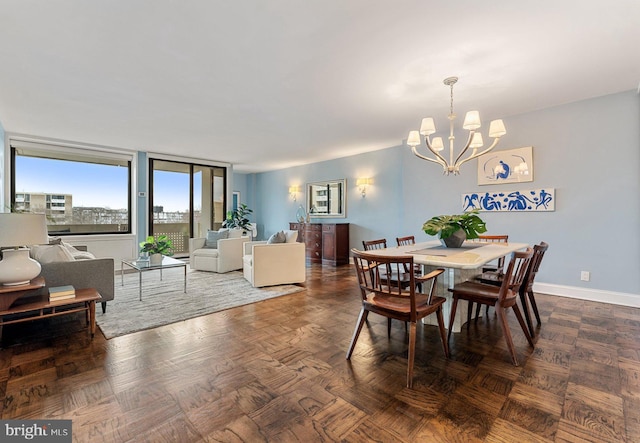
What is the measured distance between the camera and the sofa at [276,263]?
413 cm

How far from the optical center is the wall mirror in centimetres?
673

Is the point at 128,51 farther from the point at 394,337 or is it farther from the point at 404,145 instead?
the point at 404,145

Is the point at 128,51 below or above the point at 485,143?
above

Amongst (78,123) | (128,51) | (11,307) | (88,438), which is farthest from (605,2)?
(78,123)

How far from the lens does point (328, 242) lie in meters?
6.30

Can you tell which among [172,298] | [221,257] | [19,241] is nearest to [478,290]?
[172,298]

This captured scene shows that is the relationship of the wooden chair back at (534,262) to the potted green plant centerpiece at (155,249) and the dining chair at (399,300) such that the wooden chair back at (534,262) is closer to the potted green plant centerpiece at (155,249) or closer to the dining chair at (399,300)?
the dining chair at (399,300)

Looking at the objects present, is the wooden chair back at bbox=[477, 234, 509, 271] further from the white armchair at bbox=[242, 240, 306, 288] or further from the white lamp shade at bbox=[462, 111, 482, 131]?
the white armchair at bbox=[242, 240, 306, 288]

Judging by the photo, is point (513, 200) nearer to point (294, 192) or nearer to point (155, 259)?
point (155, 259)

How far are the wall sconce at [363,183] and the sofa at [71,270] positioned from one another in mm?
4607

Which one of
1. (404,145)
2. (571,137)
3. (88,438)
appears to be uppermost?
(404,145)

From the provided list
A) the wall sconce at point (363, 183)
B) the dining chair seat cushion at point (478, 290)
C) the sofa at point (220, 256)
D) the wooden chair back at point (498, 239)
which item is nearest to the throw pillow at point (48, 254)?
the sofa at point (220, 256)

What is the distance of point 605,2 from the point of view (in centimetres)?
189

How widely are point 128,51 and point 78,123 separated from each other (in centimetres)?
263
